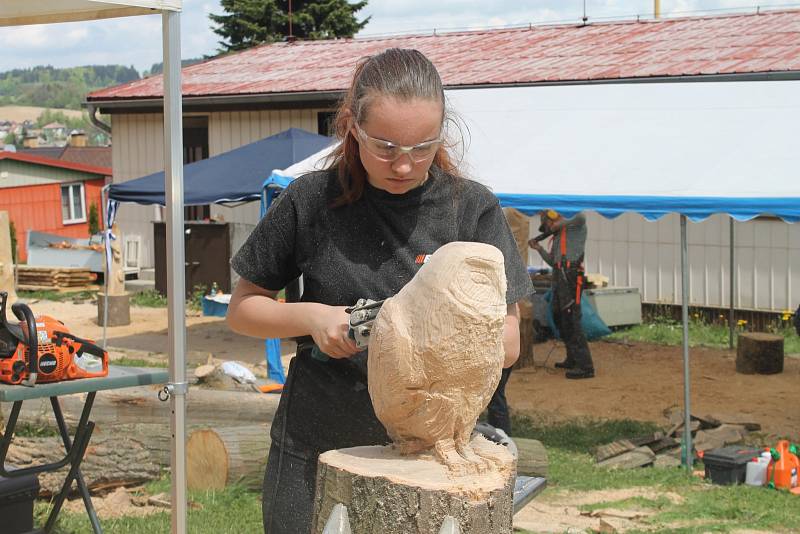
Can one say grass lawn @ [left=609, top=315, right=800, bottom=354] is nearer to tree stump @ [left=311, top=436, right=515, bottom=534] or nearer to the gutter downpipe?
tree stump @ [left=311, top=436, right=515, bottom=534]

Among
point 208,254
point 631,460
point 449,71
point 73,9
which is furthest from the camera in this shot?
point 208,254

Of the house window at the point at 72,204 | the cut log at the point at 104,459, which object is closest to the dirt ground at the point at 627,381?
the cut log at the point at 104,459

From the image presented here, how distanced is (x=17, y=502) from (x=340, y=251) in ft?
8.66

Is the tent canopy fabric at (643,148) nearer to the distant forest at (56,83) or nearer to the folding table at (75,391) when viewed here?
the folding table at (75,391)

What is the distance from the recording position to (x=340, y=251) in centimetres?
205

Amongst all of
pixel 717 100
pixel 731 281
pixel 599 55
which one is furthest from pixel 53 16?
pixel 599 55

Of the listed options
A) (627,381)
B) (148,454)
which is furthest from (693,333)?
(148,454)

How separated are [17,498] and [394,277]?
2.66 meters

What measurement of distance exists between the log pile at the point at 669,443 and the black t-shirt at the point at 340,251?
4.12 meters

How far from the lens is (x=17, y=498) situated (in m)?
4.00

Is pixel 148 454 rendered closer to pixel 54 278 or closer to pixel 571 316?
pixel 571 316

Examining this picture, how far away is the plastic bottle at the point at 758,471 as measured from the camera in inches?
215

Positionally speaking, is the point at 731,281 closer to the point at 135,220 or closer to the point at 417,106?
the point at 417,106

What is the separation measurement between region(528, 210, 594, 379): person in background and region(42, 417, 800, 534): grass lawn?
211cm
